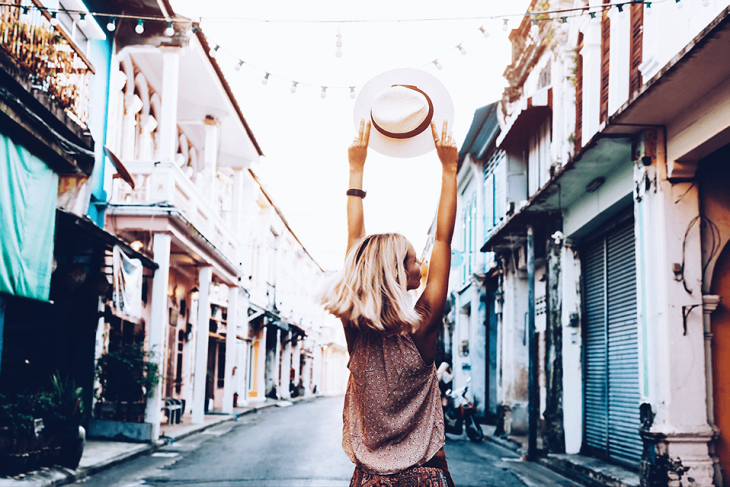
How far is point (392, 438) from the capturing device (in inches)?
77.8

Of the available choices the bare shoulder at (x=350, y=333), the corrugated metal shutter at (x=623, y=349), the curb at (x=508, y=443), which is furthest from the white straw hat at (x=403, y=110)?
the curb at (x=508, y=443)

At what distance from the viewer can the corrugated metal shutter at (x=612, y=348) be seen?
9.51 metres

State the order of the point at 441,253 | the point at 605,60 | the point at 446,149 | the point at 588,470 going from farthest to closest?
1. the point at 605,60
2. the point at 588,470
3. the point at 446,149
4. the point at 441,253

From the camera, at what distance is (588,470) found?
30.2 ft

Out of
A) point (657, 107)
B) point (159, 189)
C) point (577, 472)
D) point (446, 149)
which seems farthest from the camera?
point (159, 189)

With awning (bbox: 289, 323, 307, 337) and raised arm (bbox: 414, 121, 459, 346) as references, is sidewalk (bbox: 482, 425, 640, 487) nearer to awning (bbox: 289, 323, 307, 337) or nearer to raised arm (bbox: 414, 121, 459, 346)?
raised arm (bbox: 414, 121, 459, 346)

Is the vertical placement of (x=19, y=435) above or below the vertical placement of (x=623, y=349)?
below

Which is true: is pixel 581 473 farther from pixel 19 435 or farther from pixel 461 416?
pixel 19 435

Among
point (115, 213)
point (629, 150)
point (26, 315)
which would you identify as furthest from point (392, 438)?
point (115, 213)

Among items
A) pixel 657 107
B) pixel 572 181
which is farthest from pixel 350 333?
pixel 572 181

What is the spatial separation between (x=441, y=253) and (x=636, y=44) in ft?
26.9

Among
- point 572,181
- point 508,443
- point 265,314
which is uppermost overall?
point 572,181

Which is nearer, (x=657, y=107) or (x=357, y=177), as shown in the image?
(x=357, y=177)

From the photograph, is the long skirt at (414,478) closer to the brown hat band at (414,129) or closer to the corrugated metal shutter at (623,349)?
the brown hat band at (414,129)
